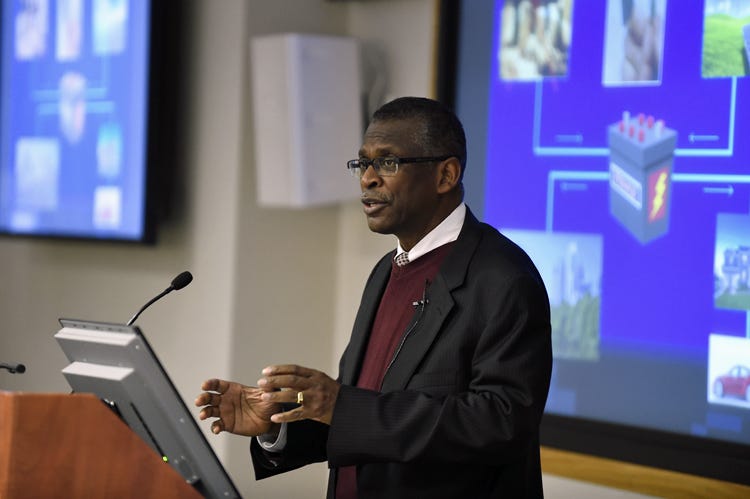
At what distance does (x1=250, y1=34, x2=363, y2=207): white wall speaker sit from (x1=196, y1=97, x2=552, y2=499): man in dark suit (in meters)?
1.49

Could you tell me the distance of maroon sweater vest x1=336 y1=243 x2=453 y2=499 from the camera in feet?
7.75

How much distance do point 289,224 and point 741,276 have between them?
181cm

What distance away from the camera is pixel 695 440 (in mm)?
3225

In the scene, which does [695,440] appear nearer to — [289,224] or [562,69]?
[562,69]

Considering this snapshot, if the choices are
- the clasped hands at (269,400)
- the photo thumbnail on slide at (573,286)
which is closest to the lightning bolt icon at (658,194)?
the photo thumbnail on slide at (573,286)

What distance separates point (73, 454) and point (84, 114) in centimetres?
277

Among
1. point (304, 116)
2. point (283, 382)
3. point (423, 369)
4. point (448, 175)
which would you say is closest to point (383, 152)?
point (448, 175)

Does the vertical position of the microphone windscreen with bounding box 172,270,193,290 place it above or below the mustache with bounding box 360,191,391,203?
below

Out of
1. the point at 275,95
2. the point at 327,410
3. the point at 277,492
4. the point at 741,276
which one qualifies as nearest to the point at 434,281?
the point at 327,410

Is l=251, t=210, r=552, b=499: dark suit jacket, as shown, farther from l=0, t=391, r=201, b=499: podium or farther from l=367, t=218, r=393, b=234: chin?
l=0, t=391, r=201, b=499: podium

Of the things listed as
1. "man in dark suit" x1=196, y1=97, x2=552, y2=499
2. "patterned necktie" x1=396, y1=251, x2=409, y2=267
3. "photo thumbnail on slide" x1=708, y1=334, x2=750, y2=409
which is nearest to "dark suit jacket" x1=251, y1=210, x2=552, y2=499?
"man in dark suit" x1=196, y1=97, x2=552, y2=499

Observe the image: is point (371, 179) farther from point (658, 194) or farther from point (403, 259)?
point (658, 194)

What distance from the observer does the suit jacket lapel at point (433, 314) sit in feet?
7.33

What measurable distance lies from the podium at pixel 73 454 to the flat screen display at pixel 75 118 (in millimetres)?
2331
